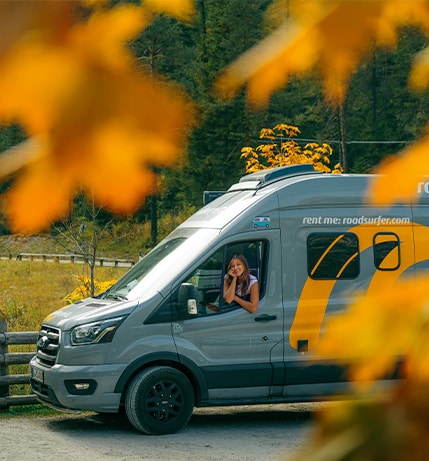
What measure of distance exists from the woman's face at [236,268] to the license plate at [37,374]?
197 cm

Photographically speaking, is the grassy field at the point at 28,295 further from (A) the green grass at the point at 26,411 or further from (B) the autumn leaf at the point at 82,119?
(B) the autumn leaf at the point at 82,119

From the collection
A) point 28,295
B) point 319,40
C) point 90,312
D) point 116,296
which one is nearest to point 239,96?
point 319,40

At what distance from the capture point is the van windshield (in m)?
9.61

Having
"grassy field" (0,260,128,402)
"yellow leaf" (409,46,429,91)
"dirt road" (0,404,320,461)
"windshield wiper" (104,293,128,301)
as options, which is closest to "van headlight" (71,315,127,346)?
"windshield wiper" (104,293,128,301)

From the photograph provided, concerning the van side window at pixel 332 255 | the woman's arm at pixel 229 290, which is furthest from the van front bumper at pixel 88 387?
the van side window at pixel 332 255

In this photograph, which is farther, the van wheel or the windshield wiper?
the windshield wiper

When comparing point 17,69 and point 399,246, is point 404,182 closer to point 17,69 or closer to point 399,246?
point 17,69

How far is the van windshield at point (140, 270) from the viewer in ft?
31.5

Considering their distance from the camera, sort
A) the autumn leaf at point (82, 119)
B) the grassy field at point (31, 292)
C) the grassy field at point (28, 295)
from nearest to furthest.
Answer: the autumn leaf at point (82, 119)
the grassy field at point (28, 295)
the grassy field at point (31, 292)

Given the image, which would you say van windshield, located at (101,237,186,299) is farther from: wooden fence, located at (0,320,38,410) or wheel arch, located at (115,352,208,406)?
wooden fence, located at (0,320,38,410)

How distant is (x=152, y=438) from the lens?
9.06m

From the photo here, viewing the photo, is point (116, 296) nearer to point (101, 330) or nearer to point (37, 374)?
point (101, 330)

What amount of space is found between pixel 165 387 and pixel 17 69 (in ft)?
28.9

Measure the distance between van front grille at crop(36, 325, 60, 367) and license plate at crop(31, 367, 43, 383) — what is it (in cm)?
8
